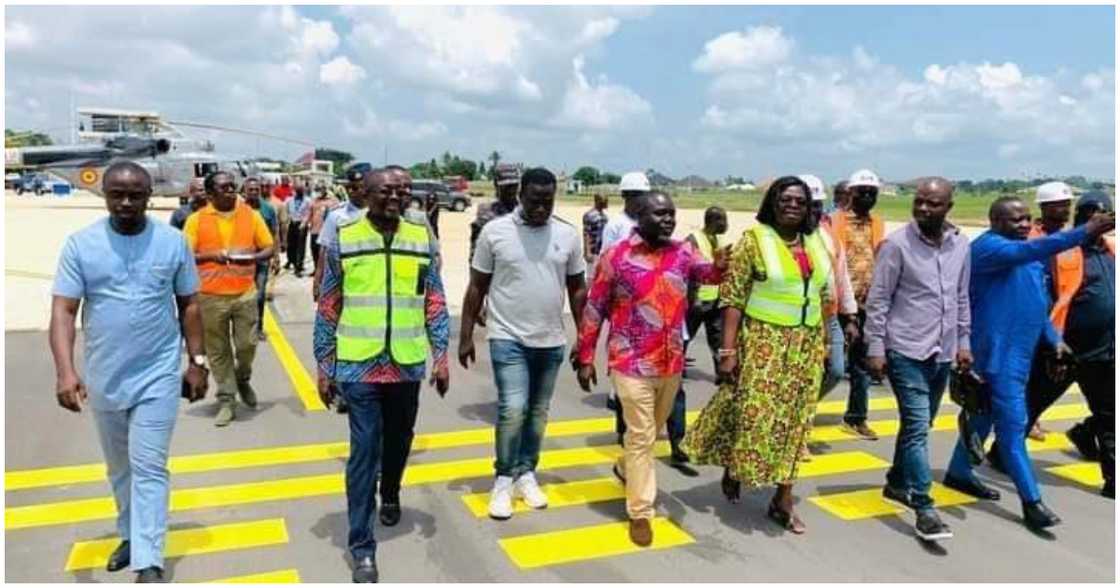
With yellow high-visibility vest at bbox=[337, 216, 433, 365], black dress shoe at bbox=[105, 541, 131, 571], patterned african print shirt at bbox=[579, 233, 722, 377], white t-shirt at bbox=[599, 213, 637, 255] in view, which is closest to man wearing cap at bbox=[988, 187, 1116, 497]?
patterned african print shirt at bbox=[579, 233, 722, 377]

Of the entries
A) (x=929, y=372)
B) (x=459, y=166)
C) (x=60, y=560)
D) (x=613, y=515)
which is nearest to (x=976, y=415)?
(x=929, y=372)

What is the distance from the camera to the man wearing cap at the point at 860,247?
608 centimetres

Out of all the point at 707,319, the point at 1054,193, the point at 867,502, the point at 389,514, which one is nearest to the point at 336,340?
the point at 389,514

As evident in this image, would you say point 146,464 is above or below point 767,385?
below

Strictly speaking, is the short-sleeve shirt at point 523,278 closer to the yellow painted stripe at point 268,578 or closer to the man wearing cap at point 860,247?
the yellow painted stripe at point 268,578

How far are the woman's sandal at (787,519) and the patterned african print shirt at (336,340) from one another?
1.89 metres

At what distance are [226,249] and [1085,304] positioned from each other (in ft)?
18.1

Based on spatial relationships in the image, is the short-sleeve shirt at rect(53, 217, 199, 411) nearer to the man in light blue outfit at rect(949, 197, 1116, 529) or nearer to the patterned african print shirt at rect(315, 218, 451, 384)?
the patterned african print shirt at rect(315, 218, 451, 384)

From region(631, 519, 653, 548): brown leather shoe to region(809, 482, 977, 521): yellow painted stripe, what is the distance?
3.72 ft

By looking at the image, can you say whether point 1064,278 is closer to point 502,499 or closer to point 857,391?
point 857,391

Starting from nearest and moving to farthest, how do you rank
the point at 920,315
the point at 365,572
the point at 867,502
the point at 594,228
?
the point at 365,572, the point at 920,315, the point at 867,502, the point at 594,228

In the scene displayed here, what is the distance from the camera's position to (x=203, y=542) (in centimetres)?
408

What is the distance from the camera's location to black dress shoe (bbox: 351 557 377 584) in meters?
3.62

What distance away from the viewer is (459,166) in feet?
332
